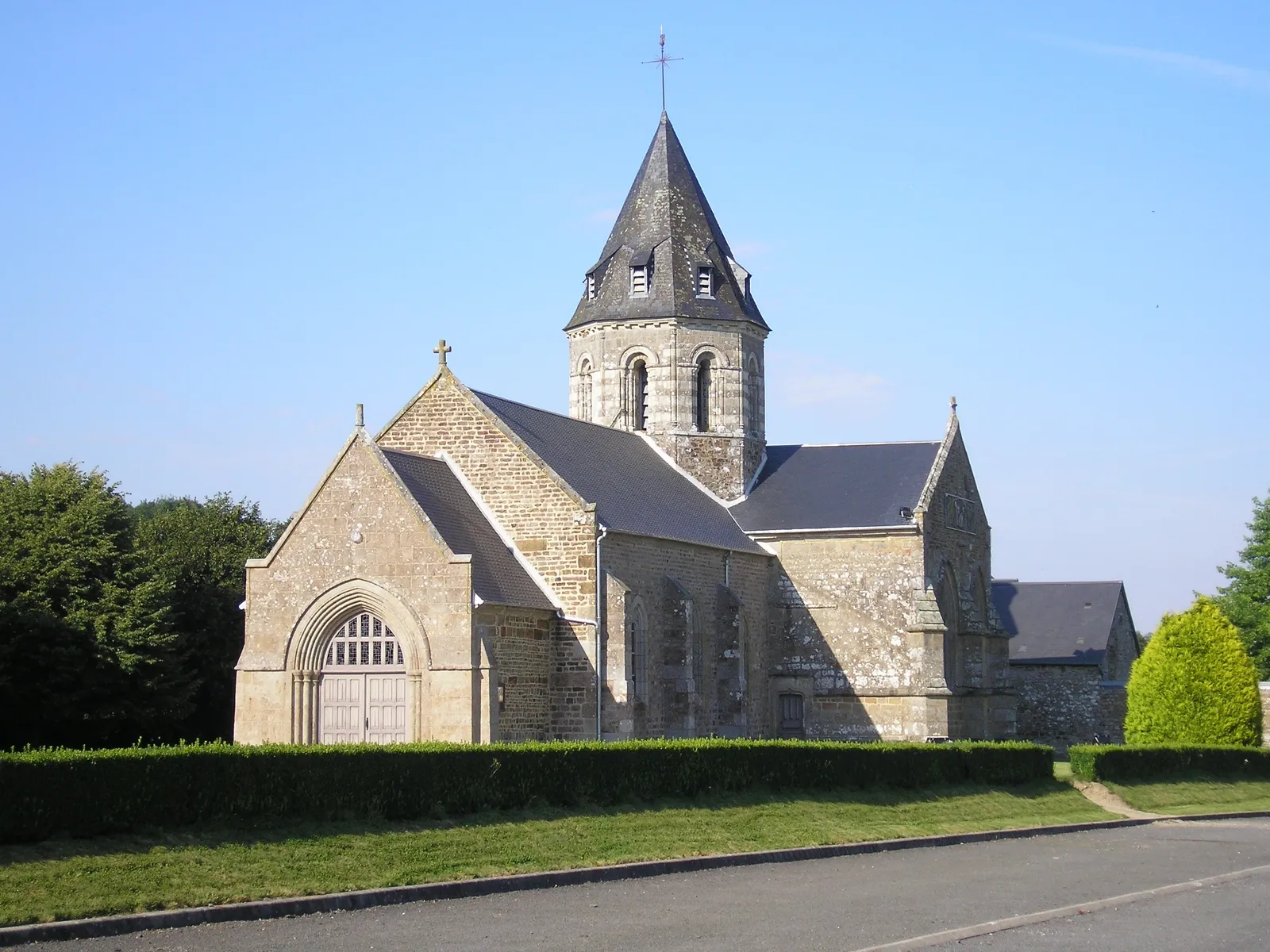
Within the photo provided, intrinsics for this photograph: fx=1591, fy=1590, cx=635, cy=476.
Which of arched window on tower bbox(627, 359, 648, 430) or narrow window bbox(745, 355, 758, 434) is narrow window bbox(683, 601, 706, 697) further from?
narrow window bbox(745, 355, 758, 434)

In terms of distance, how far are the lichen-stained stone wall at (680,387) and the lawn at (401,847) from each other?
1472 cm

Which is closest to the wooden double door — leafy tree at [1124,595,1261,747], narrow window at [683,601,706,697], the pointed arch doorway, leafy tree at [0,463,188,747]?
the pointed arch doorway

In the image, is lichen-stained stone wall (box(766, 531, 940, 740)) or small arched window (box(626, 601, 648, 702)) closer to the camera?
small arched window (box(626, 601, 648, 702))

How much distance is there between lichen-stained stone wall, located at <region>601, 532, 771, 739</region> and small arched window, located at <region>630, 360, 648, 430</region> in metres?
4.96

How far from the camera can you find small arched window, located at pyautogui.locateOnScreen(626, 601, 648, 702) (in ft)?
100

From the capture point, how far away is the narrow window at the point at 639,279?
130ft

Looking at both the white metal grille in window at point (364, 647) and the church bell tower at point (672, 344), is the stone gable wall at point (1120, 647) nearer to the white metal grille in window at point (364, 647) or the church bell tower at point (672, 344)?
the church bell tower at point (672, 344)

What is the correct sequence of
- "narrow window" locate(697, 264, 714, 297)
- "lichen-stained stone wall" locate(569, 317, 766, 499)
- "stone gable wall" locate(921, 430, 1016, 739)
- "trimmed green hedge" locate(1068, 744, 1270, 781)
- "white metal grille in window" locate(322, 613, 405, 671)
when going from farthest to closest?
1. "narrow window" locate(697, 264, 714, 297)
2. "lichen-stained stone wall" locate(569, 317, 766, 499)
3. "stone gable wall" locate(921, 430, 1016, 739)
4. "trimmed green hedge" locate(1068, 744, 1270, 781)
5. "white metal grille in window" locate(322, 613, 405, 671)

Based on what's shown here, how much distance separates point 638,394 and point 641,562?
902 cm

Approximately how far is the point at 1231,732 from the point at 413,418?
2037 centimetres

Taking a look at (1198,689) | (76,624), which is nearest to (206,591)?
(76,624)

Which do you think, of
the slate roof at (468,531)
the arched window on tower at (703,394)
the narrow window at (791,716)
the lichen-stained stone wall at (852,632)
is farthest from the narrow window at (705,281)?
the slate roof at (468,531)

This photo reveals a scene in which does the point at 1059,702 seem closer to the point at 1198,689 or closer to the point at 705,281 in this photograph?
the point at 1198,689

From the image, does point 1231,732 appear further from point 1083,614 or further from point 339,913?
point 339,913
